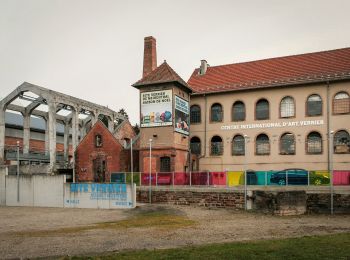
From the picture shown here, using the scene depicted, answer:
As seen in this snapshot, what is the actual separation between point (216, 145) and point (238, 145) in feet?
7.24

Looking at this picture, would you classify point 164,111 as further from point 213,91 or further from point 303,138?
point 303,138

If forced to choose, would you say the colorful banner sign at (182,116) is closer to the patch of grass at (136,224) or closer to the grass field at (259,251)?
the patch of grass at (136,224)

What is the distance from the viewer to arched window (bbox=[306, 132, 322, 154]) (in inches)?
1437

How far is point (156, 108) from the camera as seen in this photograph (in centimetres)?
3756

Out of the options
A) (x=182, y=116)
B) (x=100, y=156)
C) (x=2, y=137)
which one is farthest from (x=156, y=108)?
(x=2, y=137)

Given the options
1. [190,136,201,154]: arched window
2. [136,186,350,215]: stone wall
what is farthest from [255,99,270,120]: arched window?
[136,186,350,215]: stone wall

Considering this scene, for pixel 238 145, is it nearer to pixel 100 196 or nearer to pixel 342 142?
pixel 342 142

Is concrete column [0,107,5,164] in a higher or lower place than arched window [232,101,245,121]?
lower

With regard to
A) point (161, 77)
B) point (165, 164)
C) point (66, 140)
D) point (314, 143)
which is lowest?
point (165, 164)

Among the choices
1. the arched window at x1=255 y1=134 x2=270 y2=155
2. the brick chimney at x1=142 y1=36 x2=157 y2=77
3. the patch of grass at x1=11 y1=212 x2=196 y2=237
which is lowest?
the patch of grass at x1=11 y1=212 x2=196 y2=237

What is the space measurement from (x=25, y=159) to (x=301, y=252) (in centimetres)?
4147

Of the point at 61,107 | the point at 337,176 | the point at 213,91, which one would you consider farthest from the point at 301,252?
the point at 61,107

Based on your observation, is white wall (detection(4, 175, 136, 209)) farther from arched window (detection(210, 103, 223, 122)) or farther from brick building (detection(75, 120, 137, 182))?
arched window (detection(210, 103, 223, 122))

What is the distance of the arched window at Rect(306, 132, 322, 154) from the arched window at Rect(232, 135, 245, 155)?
5.88 metres
